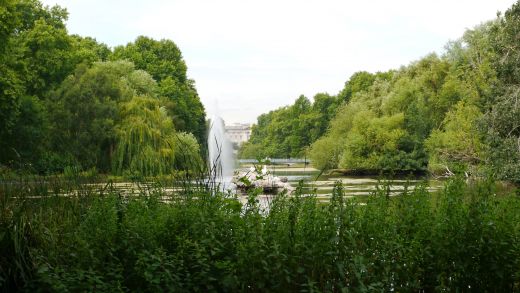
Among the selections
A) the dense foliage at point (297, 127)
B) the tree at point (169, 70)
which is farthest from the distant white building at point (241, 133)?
the tree at point (169, 70)

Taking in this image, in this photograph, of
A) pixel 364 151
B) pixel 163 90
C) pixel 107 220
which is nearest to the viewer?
pixel 107 220

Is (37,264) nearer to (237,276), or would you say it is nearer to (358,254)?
(237,276)

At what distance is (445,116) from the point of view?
46906 millimetres

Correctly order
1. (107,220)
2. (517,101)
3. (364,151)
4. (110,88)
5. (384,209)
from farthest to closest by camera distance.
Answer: (364,151)
(110,88)
(517,101)
(384,209)
(107,220)

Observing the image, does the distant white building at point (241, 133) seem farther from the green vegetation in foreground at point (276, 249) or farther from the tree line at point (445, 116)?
the green vegetation in foreground at point (276, 249)

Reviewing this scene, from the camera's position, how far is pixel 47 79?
44.1m

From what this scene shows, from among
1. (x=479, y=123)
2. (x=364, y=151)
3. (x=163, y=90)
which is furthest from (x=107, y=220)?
(x=163, y=90)

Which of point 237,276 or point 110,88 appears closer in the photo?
point 237,276

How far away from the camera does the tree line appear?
27484 millimetres

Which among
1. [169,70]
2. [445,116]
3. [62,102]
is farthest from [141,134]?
[169,70]

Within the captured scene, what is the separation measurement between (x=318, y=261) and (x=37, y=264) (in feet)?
6.96

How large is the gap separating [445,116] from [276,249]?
143ft

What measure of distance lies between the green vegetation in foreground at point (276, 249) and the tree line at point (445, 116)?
1684 cm

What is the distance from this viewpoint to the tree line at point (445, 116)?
27.5 meters
